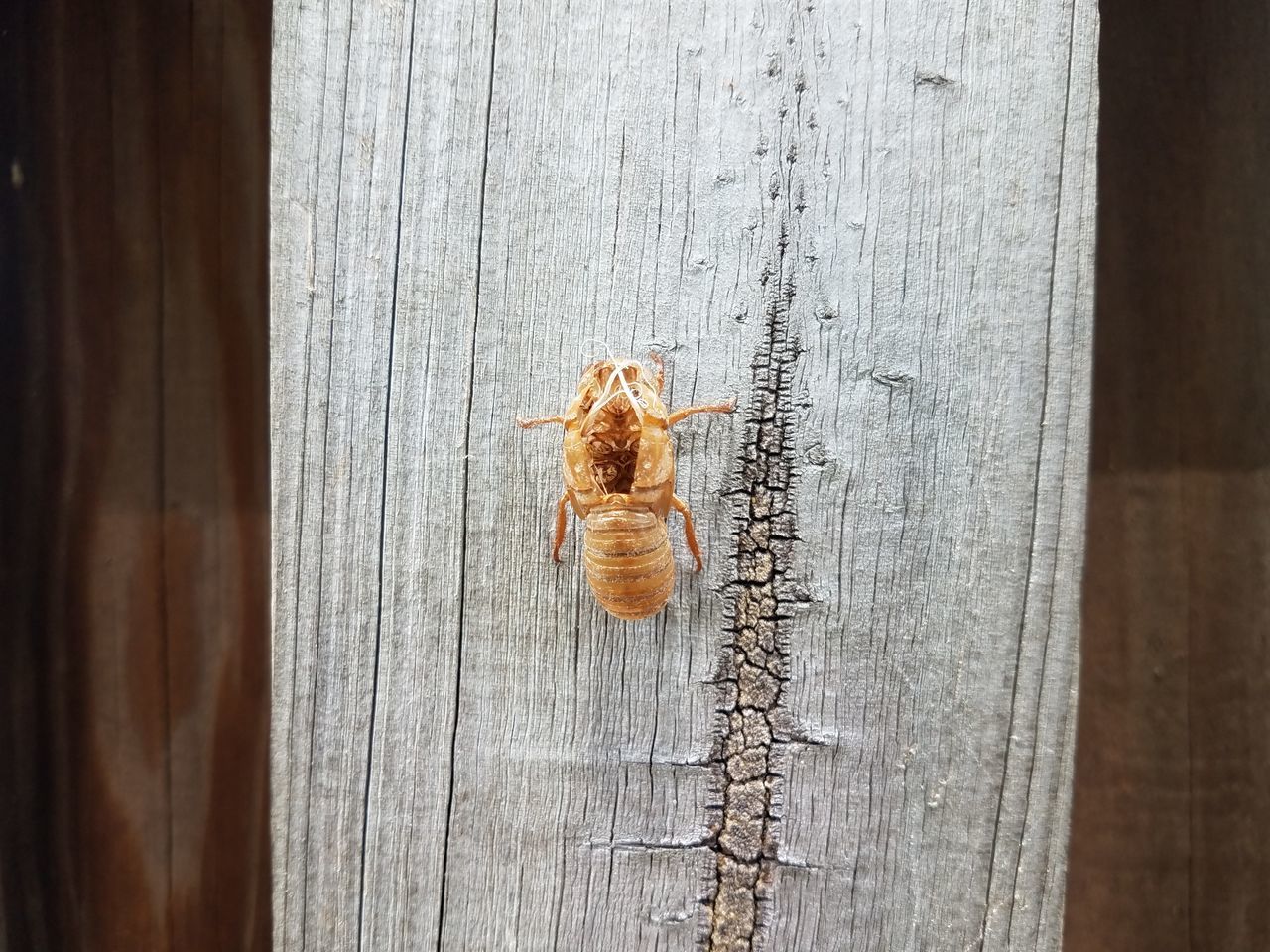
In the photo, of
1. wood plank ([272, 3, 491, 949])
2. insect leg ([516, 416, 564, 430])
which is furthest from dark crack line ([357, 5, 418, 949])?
insect leg ([516, 416, 564, 430])

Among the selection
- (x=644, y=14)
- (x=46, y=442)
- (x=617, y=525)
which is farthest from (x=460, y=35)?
(x=46, y=442)

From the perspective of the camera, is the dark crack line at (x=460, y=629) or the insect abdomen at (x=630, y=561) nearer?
the insect abdomen at (x=630, y=561)

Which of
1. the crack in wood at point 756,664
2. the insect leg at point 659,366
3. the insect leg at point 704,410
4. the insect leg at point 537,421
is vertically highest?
A: the insect leg at point 659,366

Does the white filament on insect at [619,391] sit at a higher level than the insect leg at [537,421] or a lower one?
higher

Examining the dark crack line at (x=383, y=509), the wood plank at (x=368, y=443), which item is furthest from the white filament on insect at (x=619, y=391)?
the dark crack line at (x=383, y=509)

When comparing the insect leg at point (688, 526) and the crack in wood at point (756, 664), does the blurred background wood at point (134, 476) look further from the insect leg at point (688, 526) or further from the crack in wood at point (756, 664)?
the crack in wood at point (756, 664)

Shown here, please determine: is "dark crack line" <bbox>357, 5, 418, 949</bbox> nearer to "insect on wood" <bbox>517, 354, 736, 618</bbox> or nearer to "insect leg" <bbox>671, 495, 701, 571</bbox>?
"insect on wood" <bbox>517, 354, 736, 618</bbox>

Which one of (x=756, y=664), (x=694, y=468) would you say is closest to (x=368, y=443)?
(x=694, y=468)

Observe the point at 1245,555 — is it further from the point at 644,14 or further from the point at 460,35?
the point at 460,35
